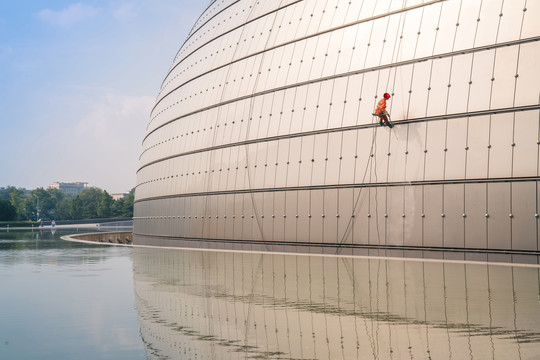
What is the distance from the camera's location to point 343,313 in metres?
8.91

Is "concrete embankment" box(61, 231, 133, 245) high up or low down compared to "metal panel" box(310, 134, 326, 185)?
down

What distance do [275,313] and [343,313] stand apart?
1.02 meters

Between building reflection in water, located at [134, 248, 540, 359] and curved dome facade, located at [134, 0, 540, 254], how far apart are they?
3.36 metres

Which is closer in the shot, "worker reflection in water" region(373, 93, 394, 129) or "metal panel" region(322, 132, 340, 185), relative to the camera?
"worker reflection in water" region(373, 93, 394, 129)

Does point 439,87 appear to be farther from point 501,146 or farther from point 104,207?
point 104,207

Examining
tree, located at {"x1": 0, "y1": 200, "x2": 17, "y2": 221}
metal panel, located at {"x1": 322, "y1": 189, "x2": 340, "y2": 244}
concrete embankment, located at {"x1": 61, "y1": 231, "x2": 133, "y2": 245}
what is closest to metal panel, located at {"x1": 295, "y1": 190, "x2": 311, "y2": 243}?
metal panel, located at {"x1": 322, "y1": 189, "x2": 340, "y2": 244}

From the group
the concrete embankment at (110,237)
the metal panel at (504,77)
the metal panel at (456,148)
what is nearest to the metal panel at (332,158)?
the metal panel at (456,148)

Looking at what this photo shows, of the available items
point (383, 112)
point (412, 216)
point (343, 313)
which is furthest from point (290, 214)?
point (343, 313)

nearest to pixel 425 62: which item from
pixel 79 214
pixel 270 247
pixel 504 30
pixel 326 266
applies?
pixel 504 30

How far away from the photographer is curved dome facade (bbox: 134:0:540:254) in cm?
1781

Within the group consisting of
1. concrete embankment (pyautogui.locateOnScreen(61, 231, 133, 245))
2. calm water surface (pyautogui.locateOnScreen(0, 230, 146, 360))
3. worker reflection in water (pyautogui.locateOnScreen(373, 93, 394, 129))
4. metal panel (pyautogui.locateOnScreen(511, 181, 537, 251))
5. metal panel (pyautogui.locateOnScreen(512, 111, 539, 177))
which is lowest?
calm water surface (pyautogui.locateOnScreen(0, 230, 146, 360))

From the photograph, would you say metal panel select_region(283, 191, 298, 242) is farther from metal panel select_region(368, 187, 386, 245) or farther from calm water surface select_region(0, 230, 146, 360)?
calm water surface select_region(0, 230, 146, 360)

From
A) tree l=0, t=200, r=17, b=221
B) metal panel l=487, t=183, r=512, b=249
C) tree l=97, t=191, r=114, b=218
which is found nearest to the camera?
metal panel l=487, t=183, r=512, b=249

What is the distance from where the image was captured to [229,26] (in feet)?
110
